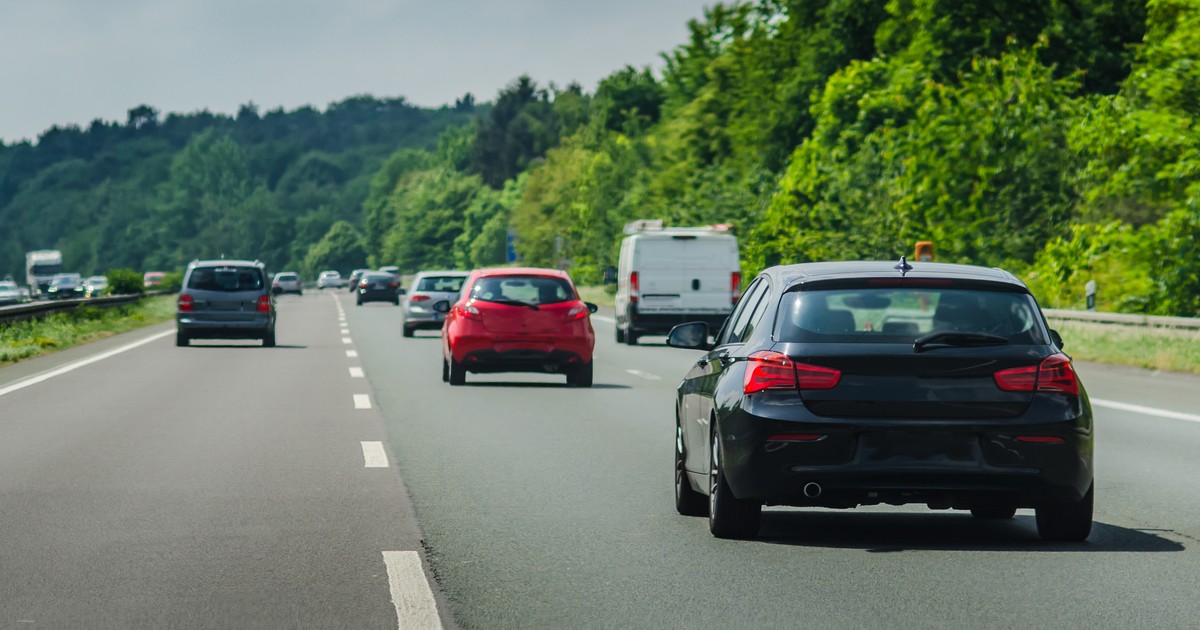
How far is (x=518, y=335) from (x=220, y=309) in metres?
11.6

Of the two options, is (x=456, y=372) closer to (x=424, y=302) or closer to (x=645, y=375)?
(x=645, y=375)

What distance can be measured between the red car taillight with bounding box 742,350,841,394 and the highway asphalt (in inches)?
29.3

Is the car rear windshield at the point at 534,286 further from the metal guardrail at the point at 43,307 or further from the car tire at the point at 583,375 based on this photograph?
the metal guardrail at the point at 43,307

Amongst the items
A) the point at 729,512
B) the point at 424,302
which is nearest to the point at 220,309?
the point at 424,302

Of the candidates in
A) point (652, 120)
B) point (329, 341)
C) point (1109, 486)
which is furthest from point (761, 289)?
point (652, 120)

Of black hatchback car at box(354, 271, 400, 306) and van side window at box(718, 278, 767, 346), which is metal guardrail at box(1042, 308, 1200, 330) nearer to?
van side window at box(718, 278, 767, 346)

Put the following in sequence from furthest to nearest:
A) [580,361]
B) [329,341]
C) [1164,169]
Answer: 1. [329,341]
2. [1164,169]
3. [580,361]

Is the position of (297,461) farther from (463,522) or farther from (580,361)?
(580,361)

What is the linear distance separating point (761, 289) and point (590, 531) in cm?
149

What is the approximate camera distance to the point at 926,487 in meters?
7.47

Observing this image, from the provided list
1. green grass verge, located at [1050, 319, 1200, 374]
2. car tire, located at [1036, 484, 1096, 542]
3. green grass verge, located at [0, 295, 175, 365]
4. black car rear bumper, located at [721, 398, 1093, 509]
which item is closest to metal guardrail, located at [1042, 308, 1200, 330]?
green grass verge, located at [1050, 319, 1200, 374]

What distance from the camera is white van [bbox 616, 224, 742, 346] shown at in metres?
30.6

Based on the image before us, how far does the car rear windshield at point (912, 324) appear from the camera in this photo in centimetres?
764

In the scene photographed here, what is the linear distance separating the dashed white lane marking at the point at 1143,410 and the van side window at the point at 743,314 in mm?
7653
